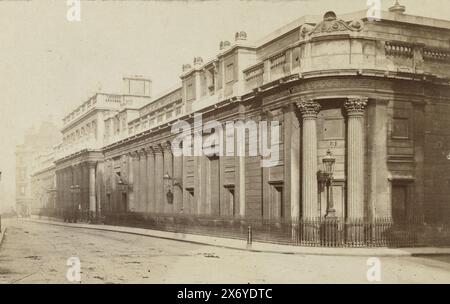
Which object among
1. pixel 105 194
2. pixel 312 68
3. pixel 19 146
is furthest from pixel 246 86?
pixel 19 146

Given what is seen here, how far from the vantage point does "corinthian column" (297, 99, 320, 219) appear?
78.1 feet

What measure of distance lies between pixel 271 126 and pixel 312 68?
14.5 feet

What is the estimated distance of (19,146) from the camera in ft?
359

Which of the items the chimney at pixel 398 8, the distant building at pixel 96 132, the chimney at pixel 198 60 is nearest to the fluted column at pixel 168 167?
the chimney at pixel 198 60

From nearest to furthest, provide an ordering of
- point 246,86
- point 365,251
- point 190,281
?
point 190,281 < point 365,251 < point 246,86

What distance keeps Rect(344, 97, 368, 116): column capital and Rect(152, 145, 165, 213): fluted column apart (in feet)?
74.8

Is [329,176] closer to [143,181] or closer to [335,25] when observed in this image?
[335,25]

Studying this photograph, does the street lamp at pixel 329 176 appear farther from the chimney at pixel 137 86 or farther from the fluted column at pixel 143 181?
the chimney at pixel 137 86

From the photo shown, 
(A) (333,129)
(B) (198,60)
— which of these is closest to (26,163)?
(B) (198,60)

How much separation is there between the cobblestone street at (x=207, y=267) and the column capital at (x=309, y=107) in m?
6.71

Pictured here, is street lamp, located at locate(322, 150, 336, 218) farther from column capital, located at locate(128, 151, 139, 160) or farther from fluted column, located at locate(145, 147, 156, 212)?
column capital, located at locate(128, 151, 139, 160)

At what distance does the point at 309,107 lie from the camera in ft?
79.3
